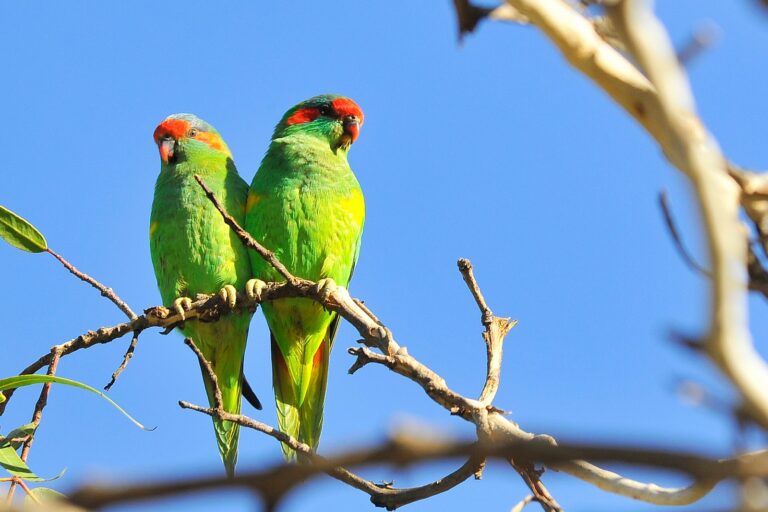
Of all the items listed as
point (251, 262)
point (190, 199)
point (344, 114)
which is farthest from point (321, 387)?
point (344, 114)

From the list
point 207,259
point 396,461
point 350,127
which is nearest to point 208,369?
Answer: point 207,259

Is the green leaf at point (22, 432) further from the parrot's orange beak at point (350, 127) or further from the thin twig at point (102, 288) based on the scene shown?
the parrot's orange beak at point (350, 127)

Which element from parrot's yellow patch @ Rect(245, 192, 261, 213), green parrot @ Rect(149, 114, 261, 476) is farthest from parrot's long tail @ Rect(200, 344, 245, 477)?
parrot's yellow patch @ Rect(245, 192, 261, 213)

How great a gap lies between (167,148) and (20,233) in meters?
2.56

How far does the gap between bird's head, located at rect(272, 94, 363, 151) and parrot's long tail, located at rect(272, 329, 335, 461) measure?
1.53 metres

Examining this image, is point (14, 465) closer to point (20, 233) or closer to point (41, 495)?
point (41, 495)

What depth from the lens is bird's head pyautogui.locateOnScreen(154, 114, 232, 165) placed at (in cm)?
662

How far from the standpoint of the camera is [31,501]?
3084 mm

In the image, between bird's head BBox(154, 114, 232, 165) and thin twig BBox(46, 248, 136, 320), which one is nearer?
thin twig BBox(46, 248, 136, 320)

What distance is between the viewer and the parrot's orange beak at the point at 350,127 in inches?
264

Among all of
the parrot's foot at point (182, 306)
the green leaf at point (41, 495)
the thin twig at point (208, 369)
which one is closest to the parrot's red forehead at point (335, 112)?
the parrot's foot at point (182, 306)

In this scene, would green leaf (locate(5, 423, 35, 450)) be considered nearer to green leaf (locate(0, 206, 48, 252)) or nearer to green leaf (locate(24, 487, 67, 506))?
green leaf (locate(24, 487, 67, 506))

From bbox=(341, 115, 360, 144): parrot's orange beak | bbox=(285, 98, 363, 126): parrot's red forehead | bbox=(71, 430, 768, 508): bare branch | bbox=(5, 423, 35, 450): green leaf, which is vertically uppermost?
bbox=(285, 98, 363, 126): parrot's red forehead

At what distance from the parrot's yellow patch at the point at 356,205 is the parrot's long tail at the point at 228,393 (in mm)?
1245
